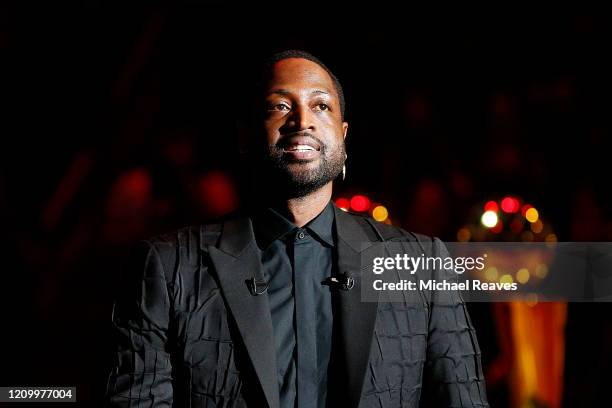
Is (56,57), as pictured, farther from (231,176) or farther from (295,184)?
(295,184)

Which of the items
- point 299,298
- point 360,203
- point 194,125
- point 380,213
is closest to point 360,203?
point 360,203

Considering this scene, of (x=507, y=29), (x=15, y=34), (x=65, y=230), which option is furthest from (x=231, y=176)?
(x=507, y=29)

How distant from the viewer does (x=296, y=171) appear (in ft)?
6.86

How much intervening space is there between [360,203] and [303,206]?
8889 mm

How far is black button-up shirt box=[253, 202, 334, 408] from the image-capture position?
1.89 meters

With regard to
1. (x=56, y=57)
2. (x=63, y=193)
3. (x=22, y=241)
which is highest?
(x=56, y=57)

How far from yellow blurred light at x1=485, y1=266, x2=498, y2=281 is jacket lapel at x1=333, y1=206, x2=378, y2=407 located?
1.65 meters

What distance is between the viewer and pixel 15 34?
5.62m

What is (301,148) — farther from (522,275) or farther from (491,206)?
(491,206)

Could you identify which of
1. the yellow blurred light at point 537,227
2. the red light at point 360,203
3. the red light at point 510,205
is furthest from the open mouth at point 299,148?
the red light at point 360,203

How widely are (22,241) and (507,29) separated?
18.6ft

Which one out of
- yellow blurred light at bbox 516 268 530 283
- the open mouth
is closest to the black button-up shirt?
the open mouth

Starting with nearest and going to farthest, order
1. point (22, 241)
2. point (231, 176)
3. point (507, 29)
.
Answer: point (22, 241), point (507, 29), point (231, 176)

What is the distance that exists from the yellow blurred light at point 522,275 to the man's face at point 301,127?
2471 millimetres
